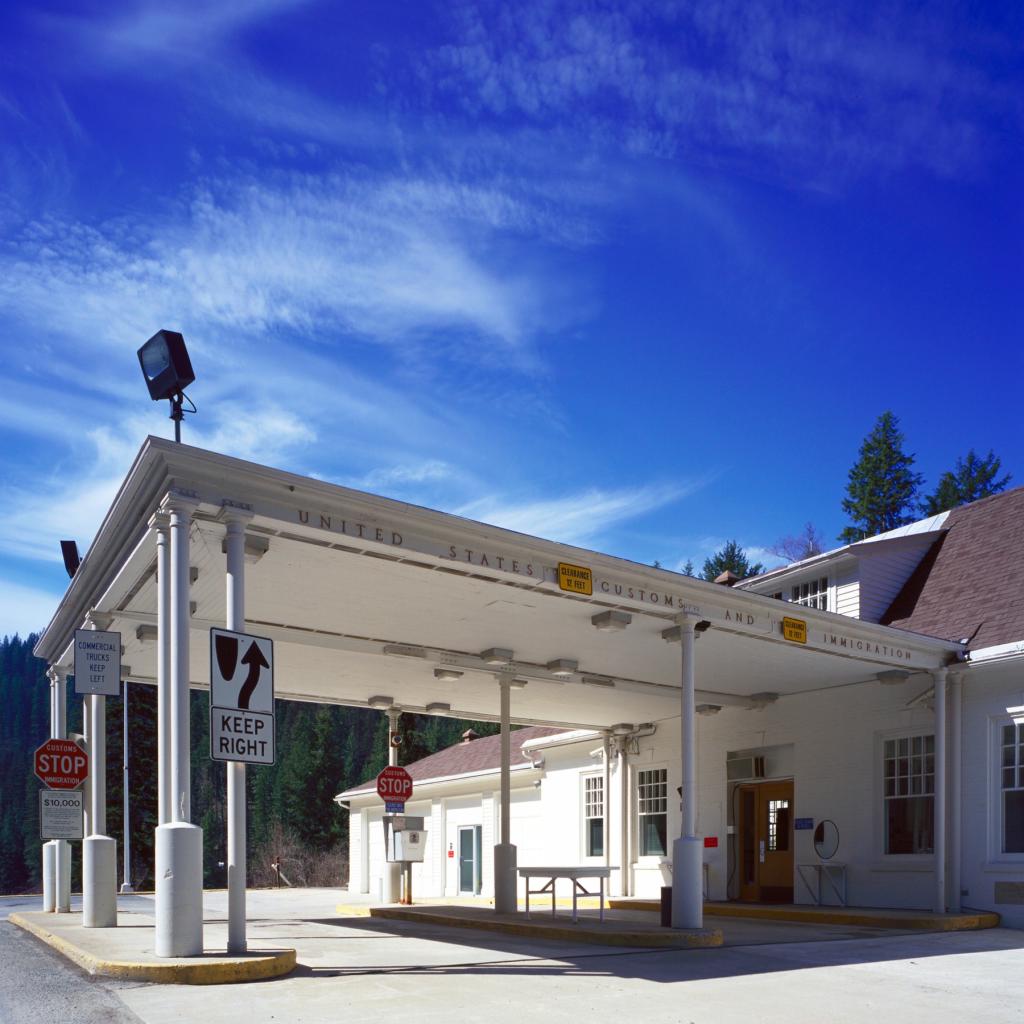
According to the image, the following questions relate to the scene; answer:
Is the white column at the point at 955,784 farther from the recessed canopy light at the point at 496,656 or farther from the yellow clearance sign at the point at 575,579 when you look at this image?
the yellow clearance sign at the point at 575,579

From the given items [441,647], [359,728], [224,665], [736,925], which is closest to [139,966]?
[224,665]

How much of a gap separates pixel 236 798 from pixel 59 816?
7426 mm

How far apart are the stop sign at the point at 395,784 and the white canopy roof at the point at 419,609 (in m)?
1.61

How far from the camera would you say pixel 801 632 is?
617 inches

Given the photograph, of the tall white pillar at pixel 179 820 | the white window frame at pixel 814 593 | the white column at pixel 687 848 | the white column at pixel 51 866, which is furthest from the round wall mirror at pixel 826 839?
the tall white pillar at pixel 179 820

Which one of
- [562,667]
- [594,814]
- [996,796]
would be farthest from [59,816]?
[594,814]

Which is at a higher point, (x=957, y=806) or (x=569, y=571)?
(x=569, y=571)

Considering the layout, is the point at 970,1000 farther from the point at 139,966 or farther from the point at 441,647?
the point at 441,647

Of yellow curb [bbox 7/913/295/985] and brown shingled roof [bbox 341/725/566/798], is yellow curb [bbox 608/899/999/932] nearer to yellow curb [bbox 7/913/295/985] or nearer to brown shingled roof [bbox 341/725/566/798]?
yellow curb [bbox 7/913/295/985]

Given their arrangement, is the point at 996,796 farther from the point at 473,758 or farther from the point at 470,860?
the point at 473,758

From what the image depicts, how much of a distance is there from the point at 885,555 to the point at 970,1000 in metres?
12.1

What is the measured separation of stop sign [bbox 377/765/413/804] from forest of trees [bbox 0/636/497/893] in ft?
110

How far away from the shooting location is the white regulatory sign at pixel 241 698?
30.9 ft

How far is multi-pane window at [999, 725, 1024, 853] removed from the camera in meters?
16.4
